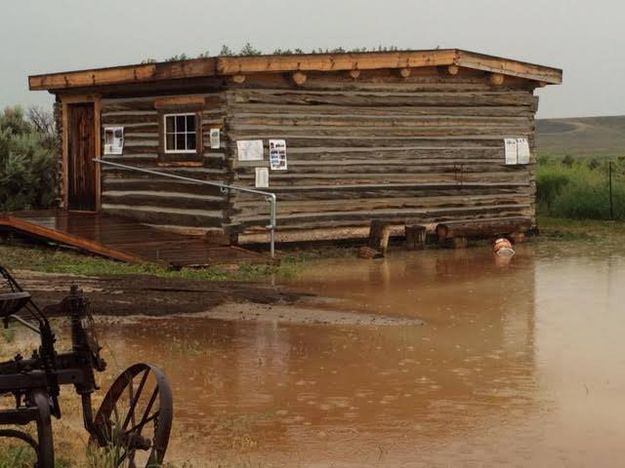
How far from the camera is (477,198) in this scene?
21359mm

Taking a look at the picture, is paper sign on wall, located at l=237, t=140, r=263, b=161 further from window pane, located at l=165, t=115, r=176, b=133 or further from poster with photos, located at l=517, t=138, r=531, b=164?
poster with photos, located at l=517, t=138, r=531, b=164

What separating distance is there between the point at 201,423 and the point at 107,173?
43.6ft

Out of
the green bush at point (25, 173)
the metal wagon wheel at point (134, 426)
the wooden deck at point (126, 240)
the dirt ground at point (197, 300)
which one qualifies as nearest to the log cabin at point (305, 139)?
the wooden deck at point (126, 240)

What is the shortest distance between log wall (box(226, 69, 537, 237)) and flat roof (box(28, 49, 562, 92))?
0.49 m

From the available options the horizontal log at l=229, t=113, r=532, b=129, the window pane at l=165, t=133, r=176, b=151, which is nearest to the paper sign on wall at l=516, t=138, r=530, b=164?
the horizontal log at l=229, t=113, r=532, b=129

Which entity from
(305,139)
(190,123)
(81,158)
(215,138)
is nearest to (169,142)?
(190,123)

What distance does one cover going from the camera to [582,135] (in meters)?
106

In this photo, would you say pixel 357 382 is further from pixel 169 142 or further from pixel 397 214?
pixel 397 214

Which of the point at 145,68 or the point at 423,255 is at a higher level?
the point at 145,68

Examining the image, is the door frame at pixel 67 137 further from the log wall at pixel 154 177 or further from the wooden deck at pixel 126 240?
the wooden deck at pixel 126 240

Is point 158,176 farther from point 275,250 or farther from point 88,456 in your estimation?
point 88,456

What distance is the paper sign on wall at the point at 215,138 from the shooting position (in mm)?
17562

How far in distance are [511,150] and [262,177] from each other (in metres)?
6.40

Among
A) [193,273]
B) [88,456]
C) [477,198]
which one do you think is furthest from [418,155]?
[88,456]
